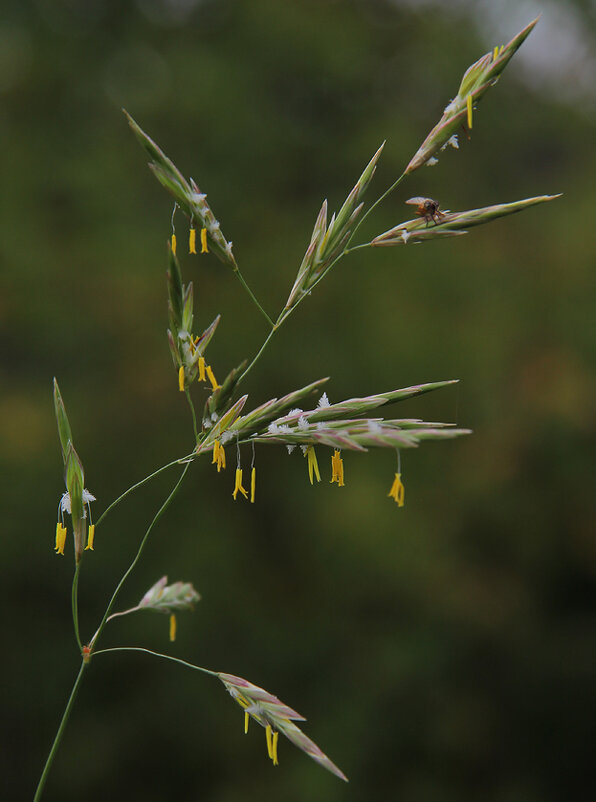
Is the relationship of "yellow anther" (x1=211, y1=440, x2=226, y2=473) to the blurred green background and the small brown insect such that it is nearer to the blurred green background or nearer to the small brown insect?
the small brown insect

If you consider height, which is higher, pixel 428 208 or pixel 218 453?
pixel 428 208

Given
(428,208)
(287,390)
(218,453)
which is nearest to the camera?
(218,453)

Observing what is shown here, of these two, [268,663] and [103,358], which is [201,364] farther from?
[268,663]

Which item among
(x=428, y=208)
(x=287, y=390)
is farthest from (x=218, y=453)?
Result: (x=287, y=390)

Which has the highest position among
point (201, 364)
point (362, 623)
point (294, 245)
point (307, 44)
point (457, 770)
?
point (307, 44)

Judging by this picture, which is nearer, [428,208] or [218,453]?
[218,453]

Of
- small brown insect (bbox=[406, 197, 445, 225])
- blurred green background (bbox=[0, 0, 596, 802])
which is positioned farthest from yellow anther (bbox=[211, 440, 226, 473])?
blurred green background (bbox=[0, 0, 596, 802])

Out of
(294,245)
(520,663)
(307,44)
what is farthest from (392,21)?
(520,663)

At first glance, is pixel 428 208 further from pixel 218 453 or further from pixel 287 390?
pixel 287 390
